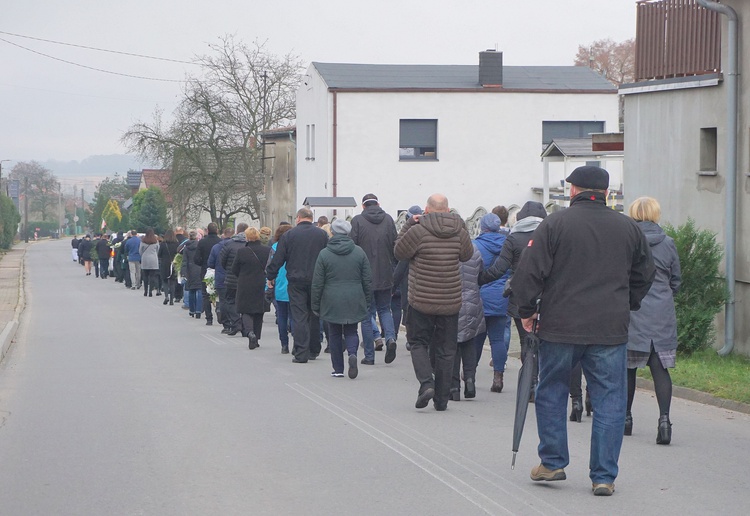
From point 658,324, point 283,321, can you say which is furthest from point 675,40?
point 658,324


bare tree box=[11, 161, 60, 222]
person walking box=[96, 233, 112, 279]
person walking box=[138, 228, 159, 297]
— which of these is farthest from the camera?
bare tree box=[11, 161, 60, 222]

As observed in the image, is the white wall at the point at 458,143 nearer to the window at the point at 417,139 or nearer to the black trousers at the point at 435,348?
the window at the point at 417,139

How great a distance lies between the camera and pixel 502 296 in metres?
10.4

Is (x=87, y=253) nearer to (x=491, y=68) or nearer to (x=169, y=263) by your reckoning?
(x=491, y=68)

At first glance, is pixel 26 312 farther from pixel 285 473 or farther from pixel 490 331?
pixel 285 473

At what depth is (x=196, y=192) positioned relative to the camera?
5950cm

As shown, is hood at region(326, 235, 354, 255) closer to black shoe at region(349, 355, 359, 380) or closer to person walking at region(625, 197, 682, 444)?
black shoe at region(349, 355, 359, 380)

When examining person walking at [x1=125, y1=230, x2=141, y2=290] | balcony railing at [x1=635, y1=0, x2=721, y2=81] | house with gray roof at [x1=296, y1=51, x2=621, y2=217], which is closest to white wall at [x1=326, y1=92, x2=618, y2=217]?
house with gray roof at [x1=296, y1=51, x2=621, y2=217]

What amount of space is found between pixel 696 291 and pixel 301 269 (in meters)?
4.70

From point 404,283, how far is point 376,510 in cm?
860

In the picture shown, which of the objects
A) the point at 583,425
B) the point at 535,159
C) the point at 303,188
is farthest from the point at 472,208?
the point at 583,425

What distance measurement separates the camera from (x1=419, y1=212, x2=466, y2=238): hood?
384 inches

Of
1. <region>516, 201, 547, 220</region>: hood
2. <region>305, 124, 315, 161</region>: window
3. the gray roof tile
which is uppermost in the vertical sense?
the gray roof tile

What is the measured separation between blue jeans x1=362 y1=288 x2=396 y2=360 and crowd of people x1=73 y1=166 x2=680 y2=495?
0.02 metres
